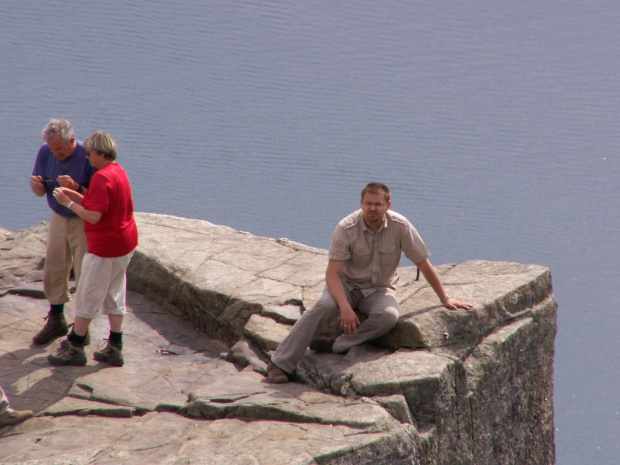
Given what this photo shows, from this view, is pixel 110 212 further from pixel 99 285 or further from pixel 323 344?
pixel 323 344

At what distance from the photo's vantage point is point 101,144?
14.6ft

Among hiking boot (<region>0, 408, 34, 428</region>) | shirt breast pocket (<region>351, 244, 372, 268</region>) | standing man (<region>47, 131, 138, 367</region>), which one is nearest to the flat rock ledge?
hiking boot (<region>0, 408, 34, 428</region>)

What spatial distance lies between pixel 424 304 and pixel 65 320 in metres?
2.35

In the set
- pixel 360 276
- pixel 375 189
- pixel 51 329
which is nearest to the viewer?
pixel 375 189

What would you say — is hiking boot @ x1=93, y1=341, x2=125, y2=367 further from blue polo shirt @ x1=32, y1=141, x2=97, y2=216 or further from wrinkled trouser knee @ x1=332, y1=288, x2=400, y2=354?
wrinkled trouser knee @ x1=332, y1=288, x2=400, y2=354

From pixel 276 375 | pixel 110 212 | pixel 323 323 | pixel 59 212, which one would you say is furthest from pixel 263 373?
pixel 59 212

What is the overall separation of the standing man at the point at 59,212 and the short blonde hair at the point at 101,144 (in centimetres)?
35

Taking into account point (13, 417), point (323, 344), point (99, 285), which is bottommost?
point (13, 417)

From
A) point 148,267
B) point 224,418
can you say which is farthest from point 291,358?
point 148,267

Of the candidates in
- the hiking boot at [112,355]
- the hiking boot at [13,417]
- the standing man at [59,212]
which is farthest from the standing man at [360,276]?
the standing man at [59,212]

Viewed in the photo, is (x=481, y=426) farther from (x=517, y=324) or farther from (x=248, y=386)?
(x=248, y=386)

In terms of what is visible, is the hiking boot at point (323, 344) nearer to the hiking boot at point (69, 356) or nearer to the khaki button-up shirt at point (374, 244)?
the khaki button-up shirt at point (374, 244)

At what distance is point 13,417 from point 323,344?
1.77 metres

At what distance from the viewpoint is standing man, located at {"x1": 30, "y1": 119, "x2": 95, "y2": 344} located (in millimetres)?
4801
